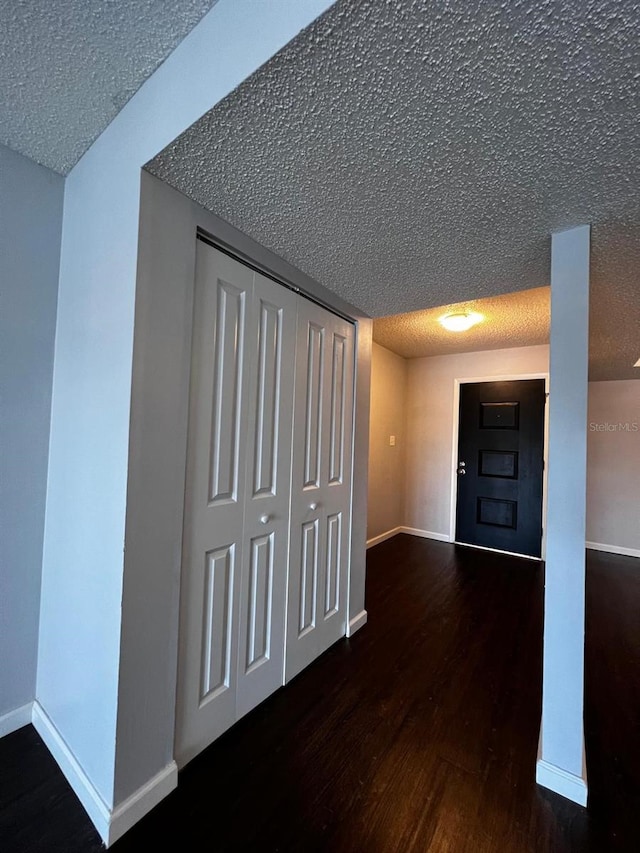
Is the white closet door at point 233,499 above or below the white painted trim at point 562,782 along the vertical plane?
above

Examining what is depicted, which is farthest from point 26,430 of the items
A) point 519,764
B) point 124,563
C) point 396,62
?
point 519,764

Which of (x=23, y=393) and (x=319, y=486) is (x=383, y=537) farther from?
(x=23, y=393)

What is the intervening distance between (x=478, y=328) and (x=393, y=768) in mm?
3184

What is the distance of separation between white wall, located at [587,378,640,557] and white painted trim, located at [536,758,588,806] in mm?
3680

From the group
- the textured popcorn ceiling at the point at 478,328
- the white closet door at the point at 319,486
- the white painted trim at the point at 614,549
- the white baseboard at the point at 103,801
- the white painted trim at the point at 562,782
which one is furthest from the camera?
the white painted trim at the point at 614,549

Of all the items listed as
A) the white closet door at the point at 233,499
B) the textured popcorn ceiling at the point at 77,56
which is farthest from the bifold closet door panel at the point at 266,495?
the textured popcorn ceiling at the point at 77,56

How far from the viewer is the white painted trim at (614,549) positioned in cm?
402

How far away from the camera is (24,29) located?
91 cm

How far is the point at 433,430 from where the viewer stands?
4398mm

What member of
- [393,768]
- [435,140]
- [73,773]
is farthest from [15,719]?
[435,140]

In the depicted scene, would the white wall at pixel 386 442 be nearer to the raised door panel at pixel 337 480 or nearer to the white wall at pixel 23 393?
the raised door panel at pixel 337 480

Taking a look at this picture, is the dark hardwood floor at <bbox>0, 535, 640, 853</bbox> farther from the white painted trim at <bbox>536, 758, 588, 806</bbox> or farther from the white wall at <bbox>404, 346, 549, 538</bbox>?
the white wall at <bbox>404, 346, 549, 538</bbox>

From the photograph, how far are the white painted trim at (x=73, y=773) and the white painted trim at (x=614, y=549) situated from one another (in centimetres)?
507

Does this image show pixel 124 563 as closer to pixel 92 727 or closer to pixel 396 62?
pixel 92 727
